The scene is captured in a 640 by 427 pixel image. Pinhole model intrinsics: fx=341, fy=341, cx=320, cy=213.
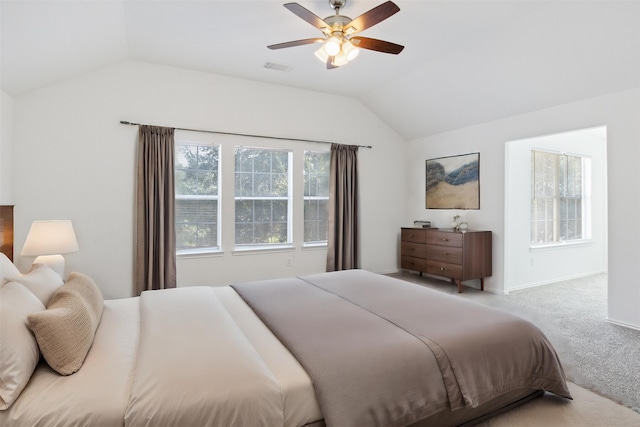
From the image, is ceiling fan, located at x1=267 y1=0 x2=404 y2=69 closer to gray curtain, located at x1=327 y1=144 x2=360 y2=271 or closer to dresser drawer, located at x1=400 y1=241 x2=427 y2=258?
gray curtain, located at x1=327 y1=144 x2=360 y2=271

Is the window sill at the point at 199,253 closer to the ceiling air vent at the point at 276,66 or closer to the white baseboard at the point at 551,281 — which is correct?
the ceiling air vent at the point at 276,66

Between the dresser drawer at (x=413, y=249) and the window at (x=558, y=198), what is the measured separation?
164 centimetres

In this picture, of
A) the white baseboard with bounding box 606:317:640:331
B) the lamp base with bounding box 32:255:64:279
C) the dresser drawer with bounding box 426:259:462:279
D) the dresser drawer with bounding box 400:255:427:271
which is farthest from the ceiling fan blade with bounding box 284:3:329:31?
the white baseboard with bounding box 606:317:640:331

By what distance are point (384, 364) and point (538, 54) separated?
11.9 feet

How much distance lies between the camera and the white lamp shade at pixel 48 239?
3.04 meters

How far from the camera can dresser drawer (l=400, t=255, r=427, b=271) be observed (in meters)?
5.38

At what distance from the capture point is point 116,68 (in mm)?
4105

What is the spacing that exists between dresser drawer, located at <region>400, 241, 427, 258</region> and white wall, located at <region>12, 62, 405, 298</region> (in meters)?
1.59

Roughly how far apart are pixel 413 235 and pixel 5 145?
207 inches

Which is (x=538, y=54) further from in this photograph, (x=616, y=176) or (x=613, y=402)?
(x=613, y=402)

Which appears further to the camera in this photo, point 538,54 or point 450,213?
point 450,213

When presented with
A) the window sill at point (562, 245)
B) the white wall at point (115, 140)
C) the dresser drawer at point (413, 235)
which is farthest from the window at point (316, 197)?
the window sill at point (562, 245)

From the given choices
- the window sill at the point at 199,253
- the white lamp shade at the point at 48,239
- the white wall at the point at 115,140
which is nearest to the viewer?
Answer: the white lamp shade at the point at 48,239

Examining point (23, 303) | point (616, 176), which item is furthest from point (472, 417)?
point (616, 176)
